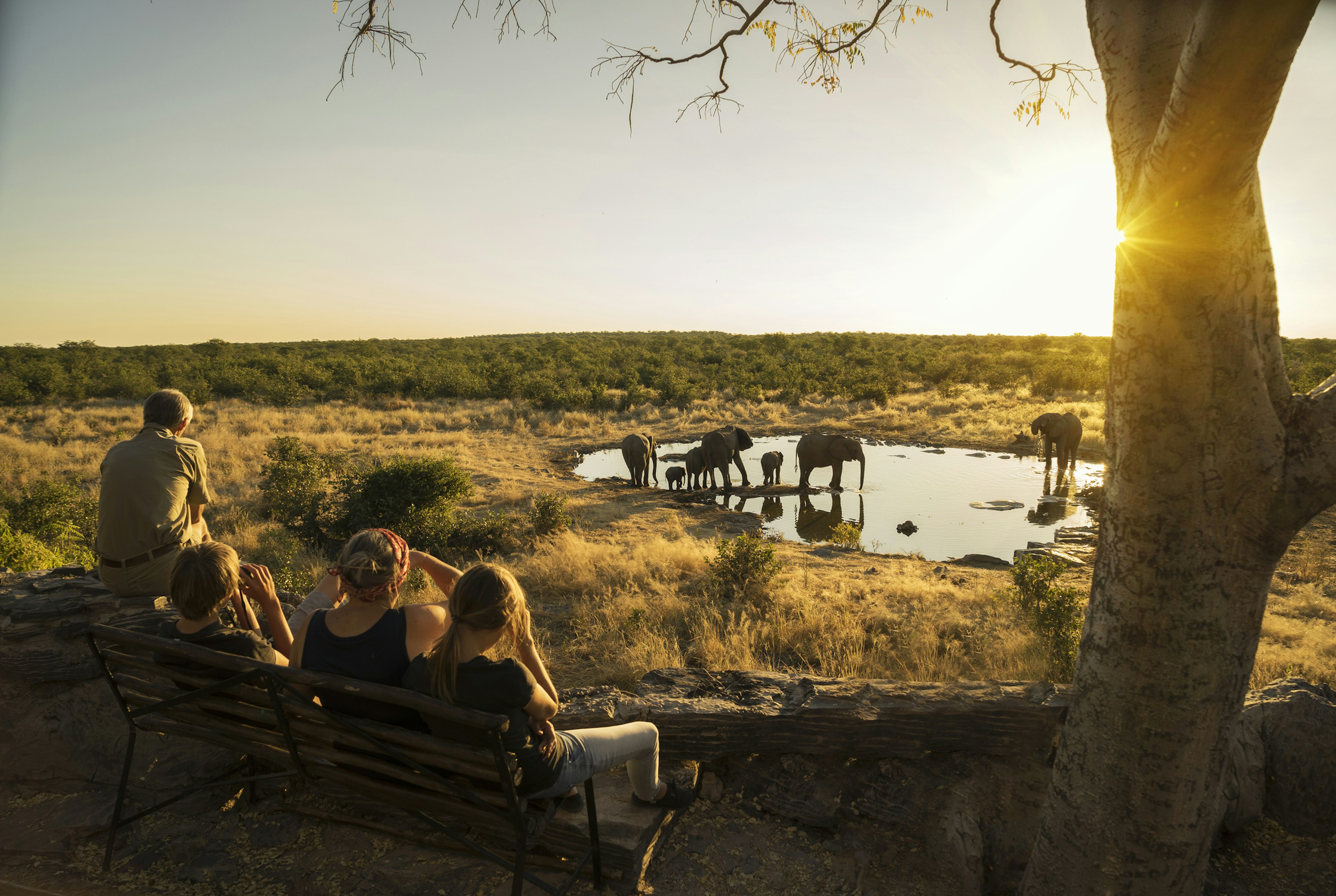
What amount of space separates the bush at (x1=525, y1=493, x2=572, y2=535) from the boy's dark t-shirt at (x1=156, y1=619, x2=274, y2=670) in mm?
7623

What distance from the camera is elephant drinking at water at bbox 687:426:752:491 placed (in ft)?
52.6

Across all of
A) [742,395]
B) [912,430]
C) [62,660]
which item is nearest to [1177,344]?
[62,660]

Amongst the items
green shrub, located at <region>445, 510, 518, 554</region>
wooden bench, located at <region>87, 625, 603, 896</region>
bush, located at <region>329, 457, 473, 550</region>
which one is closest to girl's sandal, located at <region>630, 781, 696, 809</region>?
wooden bench, located at <region>87, 625, 603, 896</region>

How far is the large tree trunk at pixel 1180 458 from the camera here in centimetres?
239

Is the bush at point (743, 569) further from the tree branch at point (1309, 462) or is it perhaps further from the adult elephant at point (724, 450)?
the adult elephant at point (724, 450)

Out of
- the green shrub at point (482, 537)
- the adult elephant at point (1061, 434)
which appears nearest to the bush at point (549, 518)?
the green shrub at point (482, 537)

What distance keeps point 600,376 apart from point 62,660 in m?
34.7

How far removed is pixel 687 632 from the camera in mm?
6633

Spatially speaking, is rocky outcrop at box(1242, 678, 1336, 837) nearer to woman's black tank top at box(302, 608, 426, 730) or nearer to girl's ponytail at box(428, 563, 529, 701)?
girl's ponytail at box(428, 563, 529, 701)

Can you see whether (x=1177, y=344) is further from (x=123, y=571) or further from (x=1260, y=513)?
(x=123, y=571)

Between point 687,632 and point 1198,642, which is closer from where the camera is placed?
point 1198,642

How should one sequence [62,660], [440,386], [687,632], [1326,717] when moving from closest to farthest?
[1326,717]
[62,660]
[687,632]
[440,386]

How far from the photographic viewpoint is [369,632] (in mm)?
2844

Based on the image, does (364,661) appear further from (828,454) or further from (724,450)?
(828,454)
